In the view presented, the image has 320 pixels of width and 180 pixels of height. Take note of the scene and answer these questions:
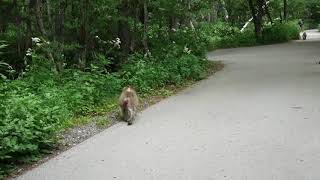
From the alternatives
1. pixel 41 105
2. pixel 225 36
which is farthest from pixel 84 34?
pixel 225 36

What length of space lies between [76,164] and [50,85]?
4857 mm

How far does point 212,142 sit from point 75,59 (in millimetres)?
9521

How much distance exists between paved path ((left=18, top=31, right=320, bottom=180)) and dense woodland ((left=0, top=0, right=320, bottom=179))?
0.85 metres

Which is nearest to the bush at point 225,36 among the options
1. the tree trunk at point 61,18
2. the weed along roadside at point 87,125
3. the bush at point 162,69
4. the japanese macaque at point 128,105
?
the bush at point 162,69

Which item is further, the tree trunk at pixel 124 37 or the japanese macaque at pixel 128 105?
the tree trunk at pixel 124 37

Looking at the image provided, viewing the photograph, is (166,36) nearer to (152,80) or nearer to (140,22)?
(140,22)

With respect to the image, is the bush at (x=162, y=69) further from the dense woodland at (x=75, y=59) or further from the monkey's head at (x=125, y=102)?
the monkey's head at (x=125, y=102)

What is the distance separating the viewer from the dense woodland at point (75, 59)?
8.41m

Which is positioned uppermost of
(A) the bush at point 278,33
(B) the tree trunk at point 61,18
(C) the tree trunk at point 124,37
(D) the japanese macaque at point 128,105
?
(B) the tree trunk at point 61,18

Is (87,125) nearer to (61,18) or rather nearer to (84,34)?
(84,34)

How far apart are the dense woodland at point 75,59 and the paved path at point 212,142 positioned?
847mm

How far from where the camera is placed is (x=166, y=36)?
67.3 ft

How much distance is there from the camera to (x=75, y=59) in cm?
1730

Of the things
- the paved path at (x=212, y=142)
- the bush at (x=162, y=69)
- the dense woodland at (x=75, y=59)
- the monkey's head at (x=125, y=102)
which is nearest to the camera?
the paved path at (x=212, y=142)
